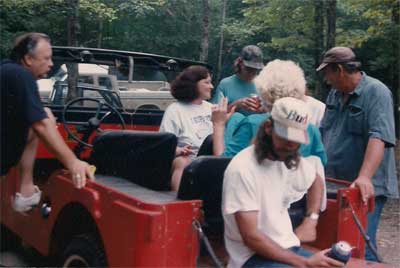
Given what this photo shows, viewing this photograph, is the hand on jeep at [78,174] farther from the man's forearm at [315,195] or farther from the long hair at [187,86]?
the long hair at [187,86]

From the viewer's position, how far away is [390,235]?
7480mm

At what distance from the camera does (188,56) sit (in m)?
26.0

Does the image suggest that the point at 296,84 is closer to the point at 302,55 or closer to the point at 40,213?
the point at 40,213

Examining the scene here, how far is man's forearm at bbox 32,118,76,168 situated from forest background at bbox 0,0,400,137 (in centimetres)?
748

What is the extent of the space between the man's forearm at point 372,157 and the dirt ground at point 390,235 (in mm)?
2498

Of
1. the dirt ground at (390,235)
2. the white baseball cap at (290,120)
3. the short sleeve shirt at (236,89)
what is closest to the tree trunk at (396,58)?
the dirt ground at (390,235)

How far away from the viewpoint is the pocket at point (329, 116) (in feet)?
14.8

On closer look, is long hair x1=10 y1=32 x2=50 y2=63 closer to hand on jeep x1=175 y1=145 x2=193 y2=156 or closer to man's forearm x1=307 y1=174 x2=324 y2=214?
hand on jeep x1=175 y1=145 x2=193 y2=156

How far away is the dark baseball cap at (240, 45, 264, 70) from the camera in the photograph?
5.32 meters

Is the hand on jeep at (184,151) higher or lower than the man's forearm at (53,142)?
lower

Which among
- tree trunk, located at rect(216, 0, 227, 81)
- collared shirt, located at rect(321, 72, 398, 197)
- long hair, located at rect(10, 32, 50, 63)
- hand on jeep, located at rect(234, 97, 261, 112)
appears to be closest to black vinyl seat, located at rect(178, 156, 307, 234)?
hand on jeep, located at rect(234, 97, 261, 112)

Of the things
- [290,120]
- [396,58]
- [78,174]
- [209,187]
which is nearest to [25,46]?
[78,174]

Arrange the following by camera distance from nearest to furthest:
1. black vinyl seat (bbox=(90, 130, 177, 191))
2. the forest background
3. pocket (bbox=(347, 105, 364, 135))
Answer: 1. black vinyl seat (bbox=(90, 130, 177, 191))
2. pocket (bbox=(347, 105, 364, 135))
3. the forest background

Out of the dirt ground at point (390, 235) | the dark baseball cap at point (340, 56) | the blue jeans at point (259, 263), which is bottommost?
the dirt ground at point (390, 235)
